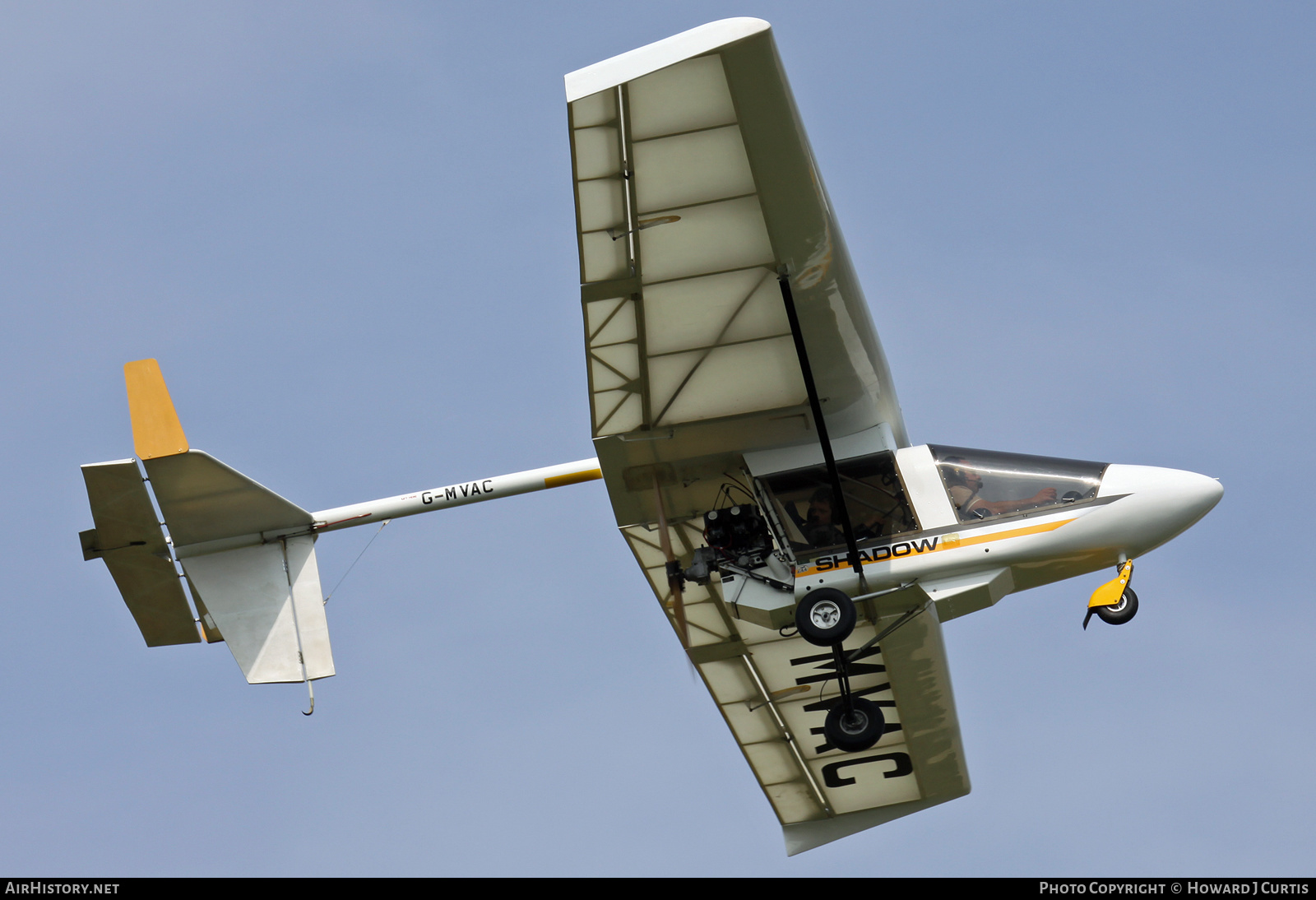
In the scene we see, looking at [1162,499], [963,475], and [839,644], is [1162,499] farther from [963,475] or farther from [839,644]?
[839,644]

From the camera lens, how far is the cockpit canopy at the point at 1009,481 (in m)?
17.4

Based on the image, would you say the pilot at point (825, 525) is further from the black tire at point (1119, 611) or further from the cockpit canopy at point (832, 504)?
the black tire at point (1119, 611)

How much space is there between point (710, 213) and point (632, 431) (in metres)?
3.47

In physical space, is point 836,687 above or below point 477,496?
below

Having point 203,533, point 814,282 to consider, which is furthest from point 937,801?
point 203,533

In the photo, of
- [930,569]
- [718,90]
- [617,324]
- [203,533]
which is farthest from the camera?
[203,533]

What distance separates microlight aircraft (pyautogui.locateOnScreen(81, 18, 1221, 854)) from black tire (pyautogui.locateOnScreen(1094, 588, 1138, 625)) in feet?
0.10

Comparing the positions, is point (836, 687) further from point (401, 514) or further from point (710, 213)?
point (710, 213)

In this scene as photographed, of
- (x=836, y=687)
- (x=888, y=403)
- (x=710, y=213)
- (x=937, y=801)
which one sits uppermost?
(x=710, y=213)

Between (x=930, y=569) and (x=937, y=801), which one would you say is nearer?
(x=930, y=569)

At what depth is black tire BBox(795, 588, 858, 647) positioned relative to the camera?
16828 millimetres

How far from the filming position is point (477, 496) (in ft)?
68.0

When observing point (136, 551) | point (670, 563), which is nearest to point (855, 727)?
point (670, 563)

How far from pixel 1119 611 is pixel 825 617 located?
11.9 ft
